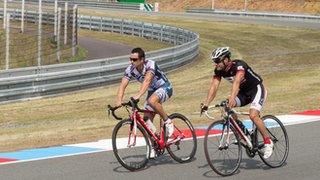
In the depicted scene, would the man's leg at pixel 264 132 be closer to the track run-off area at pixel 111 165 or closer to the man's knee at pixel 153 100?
the track run-off area at pixel 111 165

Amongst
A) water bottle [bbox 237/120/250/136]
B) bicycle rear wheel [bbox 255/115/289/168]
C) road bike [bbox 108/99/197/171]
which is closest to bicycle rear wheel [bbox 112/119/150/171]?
road bike [bbox 108/99/197/171]

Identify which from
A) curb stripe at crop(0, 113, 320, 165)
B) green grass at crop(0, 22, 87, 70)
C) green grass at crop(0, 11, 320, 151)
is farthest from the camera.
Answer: green grass at crop(0, 22, 87, 70)

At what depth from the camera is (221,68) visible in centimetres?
916

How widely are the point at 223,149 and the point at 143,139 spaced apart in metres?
1.60

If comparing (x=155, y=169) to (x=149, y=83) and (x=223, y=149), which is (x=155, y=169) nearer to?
(x=223, y=149)

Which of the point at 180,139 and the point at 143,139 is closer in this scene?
the point at 180,139

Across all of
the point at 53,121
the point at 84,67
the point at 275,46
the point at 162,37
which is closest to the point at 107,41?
the point at 162,37

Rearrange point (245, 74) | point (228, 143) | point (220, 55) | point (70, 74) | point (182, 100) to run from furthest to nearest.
A: point (70, 74) < point (182, 100) < point (245, 74) < point (228, 143) < point (220, 55)

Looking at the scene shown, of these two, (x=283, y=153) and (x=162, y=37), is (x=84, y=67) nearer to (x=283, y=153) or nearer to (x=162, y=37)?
(x=283, y=153)

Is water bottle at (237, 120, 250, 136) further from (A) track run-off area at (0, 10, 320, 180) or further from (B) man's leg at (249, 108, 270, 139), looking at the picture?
(A) track run-off area at (0, 10, 320, 180)

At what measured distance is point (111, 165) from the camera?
9.91m

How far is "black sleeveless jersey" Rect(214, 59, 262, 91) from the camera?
9195 millimetres

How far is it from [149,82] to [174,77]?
15371 mm

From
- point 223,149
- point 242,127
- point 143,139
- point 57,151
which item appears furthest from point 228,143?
point 57,151
